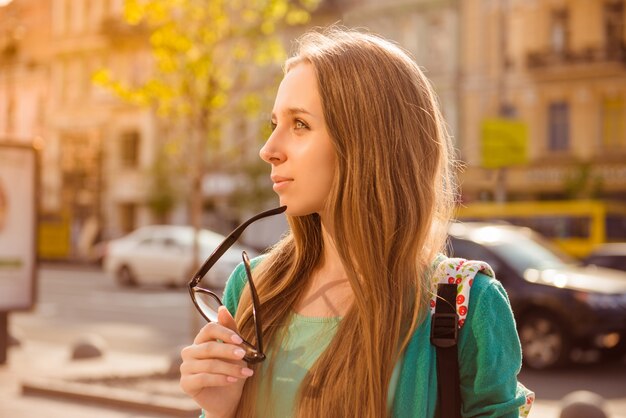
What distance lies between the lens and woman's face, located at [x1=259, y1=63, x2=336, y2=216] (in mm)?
2154

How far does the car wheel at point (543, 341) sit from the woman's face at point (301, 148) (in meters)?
9.69

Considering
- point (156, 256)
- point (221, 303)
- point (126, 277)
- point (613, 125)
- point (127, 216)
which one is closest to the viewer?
point (221, 303)

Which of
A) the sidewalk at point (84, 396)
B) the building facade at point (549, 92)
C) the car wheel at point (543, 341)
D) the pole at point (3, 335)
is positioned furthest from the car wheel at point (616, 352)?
the building facade at point (549, 92)

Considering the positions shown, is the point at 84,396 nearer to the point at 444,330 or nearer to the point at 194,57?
the point at 194,57

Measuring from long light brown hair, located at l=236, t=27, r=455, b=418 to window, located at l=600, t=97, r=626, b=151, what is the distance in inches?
1386

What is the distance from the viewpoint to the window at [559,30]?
123 ft

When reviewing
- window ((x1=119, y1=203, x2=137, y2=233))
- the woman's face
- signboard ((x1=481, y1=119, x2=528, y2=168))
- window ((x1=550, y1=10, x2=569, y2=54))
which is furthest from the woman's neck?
window ((x1=119, y1=203, x2=137, y2=233))

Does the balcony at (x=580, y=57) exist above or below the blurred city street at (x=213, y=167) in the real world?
above

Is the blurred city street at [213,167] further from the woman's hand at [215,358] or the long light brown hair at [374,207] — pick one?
the woman's hand at [215,358]

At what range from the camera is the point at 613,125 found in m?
36.2

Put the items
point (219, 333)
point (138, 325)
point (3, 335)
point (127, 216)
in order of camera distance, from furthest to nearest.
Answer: point (127, 216) < point (138, 325) < point (3, 335) < point (219, 333)

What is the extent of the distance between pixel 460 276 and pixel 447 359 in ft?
0.57

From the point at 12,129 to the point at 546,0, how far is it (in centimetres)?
2701

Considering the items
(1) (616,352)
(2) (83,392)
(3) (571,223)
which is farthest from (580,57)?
(2) (83,392)
